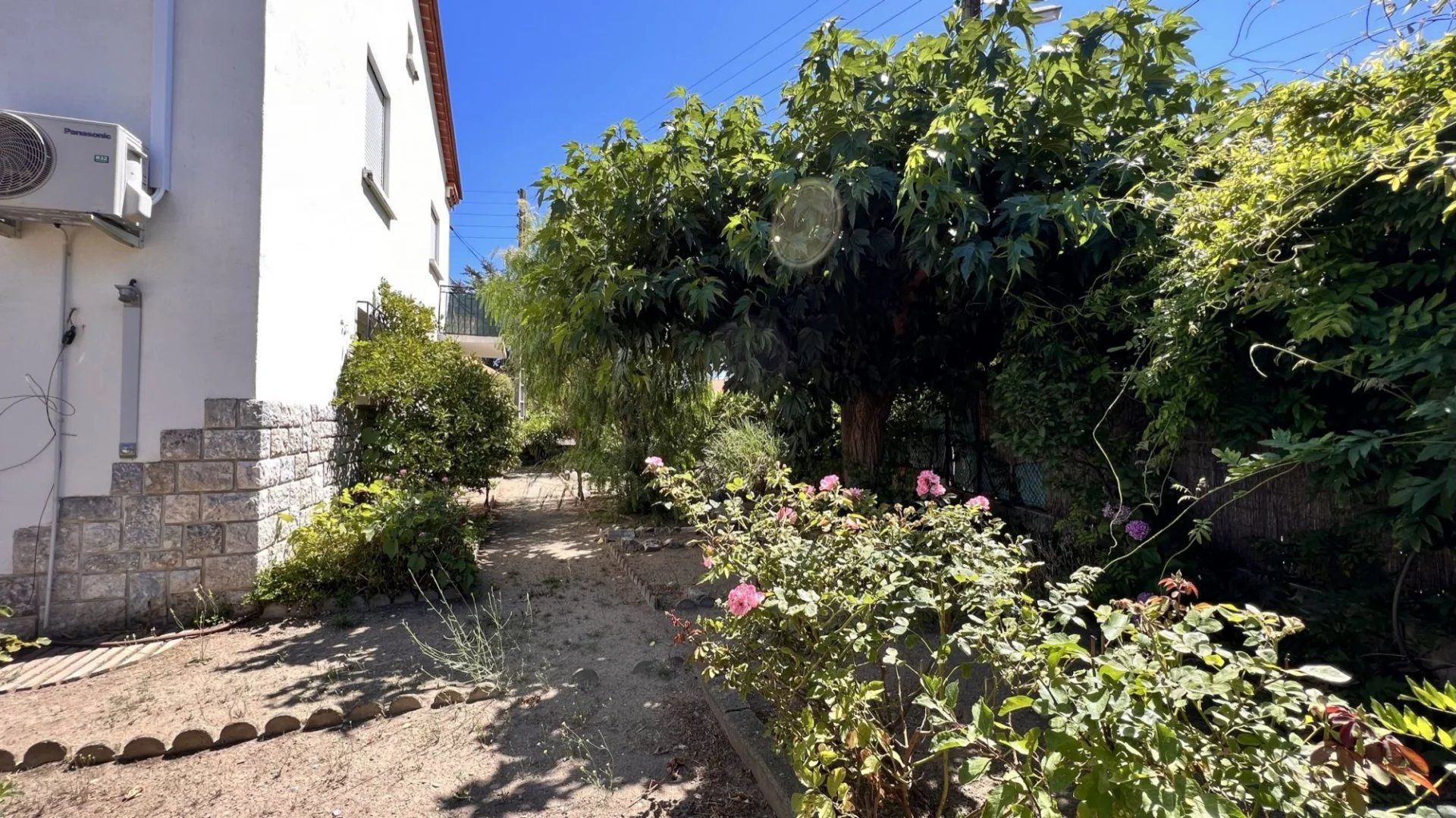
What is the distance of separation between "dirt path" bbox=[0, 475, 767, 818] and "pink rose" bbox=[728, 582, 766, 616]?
0.84m

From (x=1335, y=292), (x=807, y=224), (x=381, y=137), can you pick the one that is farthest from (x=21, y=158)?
A: (x=1335, y=292)

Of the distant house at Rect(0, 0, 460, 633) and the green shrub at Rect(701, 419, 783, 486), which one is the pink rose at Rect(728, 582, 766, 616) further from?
the green shrub at Rect(701, 419, 783, 486)

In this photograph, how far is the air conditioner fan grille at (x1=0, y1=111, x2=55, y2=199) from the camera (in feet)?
11.4

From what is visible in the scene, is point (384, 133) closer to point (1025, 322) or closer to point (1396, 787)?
point (1025, 322)

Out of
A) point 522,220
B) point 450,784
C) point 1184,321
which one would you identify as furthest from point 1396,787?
point 522,220

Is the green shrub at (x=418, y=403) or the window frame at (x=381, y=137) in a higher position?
the window frame at (x=381, y=137)

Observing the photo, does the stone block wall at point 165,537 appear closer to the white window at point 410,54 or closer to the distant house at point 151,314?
the distant house at point 151,314

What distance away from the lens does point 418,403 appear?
6.03m

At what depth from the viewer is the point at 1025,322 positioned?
11.4ft

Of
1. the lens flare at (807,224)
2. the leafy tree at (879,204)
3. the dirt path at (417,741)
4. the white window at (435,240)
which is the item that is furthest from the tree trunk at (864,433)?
the white window at (435,240)

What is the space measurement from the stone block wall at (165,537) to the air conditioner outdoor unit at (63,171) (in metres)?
1.31

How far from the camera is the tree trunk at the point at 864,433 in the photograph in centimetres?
511

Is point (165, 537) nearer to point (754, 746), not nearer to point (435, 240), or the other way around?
point (754, 746)

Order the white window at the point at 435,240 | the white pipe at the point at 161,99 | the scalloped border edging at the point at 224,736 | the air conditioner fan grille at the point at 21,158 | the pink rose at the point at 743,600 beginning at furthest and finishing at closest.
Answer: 1. the white window at the point at 435,240
2. the white pipe at the point at 161,99
3. the air conditioner fan grille at the point at 21,158
4. the scalloped border edging at the point at 224,736
5. the pink rose at the point at 743,600
